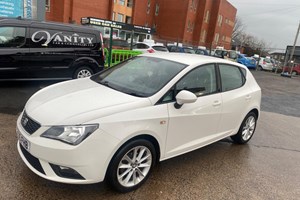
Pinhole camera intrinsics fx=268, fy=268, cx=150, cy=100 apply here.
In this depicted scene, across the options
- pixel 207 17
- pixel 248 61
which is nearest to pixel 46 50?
pixel 248 61

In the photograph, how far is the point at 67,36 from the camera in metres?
7.54

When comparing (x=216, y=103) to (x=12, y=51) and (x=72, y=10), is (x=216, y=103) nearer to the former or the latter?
(x=12, y=51)

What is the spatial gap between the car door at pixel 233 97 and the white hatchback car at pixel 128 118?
0.06ft

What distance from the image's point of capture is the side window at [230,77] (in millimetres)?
4292

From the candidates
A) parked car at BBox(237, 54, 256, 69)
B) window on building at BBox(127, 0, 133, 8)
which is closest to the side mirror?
parked car at BBox(237, 54, 256, 69)

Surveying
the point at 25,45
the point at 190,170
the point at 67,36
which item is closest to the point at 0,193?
the point at 190,170

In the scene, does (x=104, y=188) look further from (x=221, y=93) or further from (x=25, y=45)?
(x=25, y=45)

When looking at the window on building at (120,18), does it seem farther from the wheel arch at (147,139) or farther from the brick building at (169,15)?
A: the wheel arch at (147,139)

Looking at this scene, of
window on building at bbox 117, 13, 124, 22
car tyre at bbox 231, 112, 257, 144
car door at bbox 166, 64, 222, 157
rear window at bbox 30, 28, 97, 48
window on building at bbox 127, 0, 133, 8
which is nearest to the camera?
car door at bbox 166, 64, 222, 157

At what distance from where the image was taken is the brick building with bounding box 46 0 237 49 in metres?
27.9

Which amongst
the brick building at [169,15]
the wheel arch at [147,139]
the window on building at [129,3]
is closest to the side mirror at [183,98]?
the wheel arch at [147,139]

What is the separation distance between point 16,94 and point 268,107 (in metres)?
7.71

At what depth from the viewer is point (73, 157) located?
8.62ft

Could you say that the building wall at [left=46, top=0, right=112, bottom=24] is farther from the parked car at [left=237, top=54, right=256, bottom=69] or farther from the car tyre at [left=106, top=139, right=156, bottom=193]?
the car tyre at [left=106, top=139, right=156, bottom=193]
